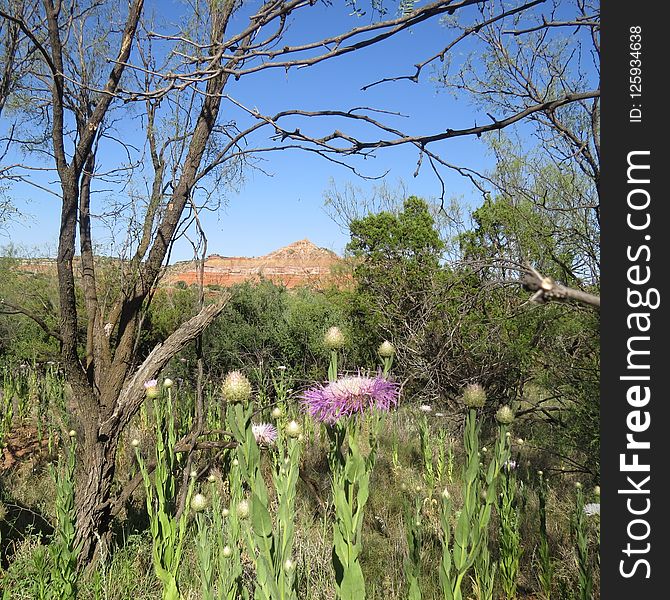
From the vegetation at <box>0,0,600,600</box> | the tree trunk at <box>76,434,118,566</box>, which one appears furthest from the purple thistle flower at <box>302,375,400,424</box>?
the tree trunk at <box>76,434,118,566</box>

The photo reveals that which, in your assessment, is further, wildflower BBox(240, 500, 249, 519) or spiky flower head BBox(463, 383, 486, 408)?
wildflower BBox(240, 500, 249, 519)

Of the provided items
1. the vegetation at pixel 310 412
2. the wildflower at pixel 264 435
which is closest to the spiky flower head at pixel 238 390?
the vegetation at pixel 310 412

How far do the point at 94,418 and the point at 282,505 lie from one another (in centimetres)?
212

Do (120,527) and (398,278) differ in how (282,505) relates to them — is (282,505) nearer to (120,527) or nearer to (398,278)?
(120,527)

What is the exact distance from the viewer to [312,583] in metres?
2.73

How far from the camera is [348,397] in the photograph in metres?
1.62

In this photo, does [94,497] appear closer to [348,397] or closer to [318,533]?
[318,533]

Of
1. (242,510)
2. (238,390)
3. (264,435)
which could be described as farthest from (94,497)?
(238,390)

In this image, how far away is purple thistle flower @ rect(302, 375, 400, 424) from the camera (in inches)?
61.9

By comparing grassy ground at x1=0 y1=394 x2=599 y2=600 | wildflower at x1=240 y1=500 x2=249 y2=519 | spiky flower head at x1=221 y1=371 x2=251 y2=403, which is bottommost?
grassy ground at x1=0 y1=394 x2=599 y2=600

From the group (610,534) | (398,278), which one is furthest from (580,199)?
(610,534)

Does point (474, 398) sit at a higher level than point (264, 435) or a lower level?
higher

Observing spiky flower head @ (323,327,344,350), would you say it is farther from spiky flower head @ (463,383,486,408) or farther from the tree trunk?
the tree trunk

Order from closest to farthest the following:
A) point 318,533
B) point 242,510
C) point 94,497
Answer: point 242,510
point 94,497
point 318,533
